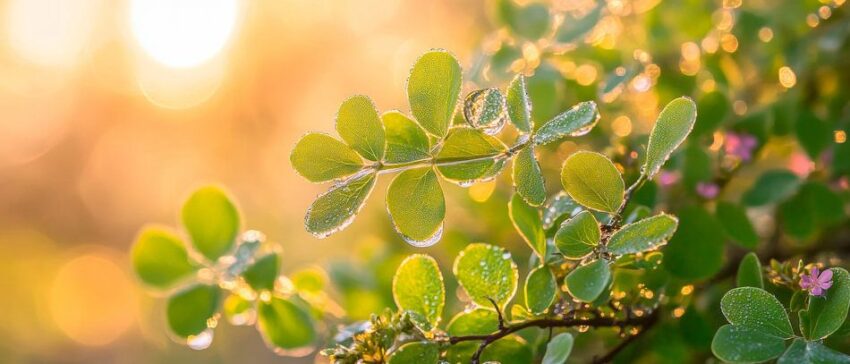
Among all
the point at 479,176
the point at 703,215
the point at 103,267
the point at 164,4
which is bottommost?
the point at 703,215

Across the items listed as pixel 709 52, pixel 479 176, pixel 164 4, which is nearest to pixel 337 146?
pixel 479 176

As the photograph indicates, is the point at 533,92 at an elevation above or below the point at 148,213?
below

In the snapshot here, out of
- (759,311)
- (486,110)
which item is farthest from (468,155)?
(759,311)

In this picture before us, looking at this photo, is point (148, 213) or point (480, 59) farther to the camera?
point (148, 213)

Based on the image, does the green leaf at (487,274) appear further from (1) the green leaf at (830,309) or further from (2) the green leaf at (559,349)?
(1) the green leaf at (830,309)

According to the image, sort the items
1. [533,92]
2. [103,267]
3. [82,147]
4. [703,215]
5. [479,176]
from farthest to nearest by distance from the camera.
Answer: [82,147]
[103,267]
[533,92]
[703,215]
[479,176]

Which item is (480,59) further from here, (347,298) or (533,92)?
(347,298)

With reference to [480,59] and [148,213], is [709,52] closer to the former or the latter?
[480,59]

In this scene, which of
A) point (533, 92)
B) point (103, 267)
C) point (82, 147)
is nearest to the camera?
point (533, 92)
